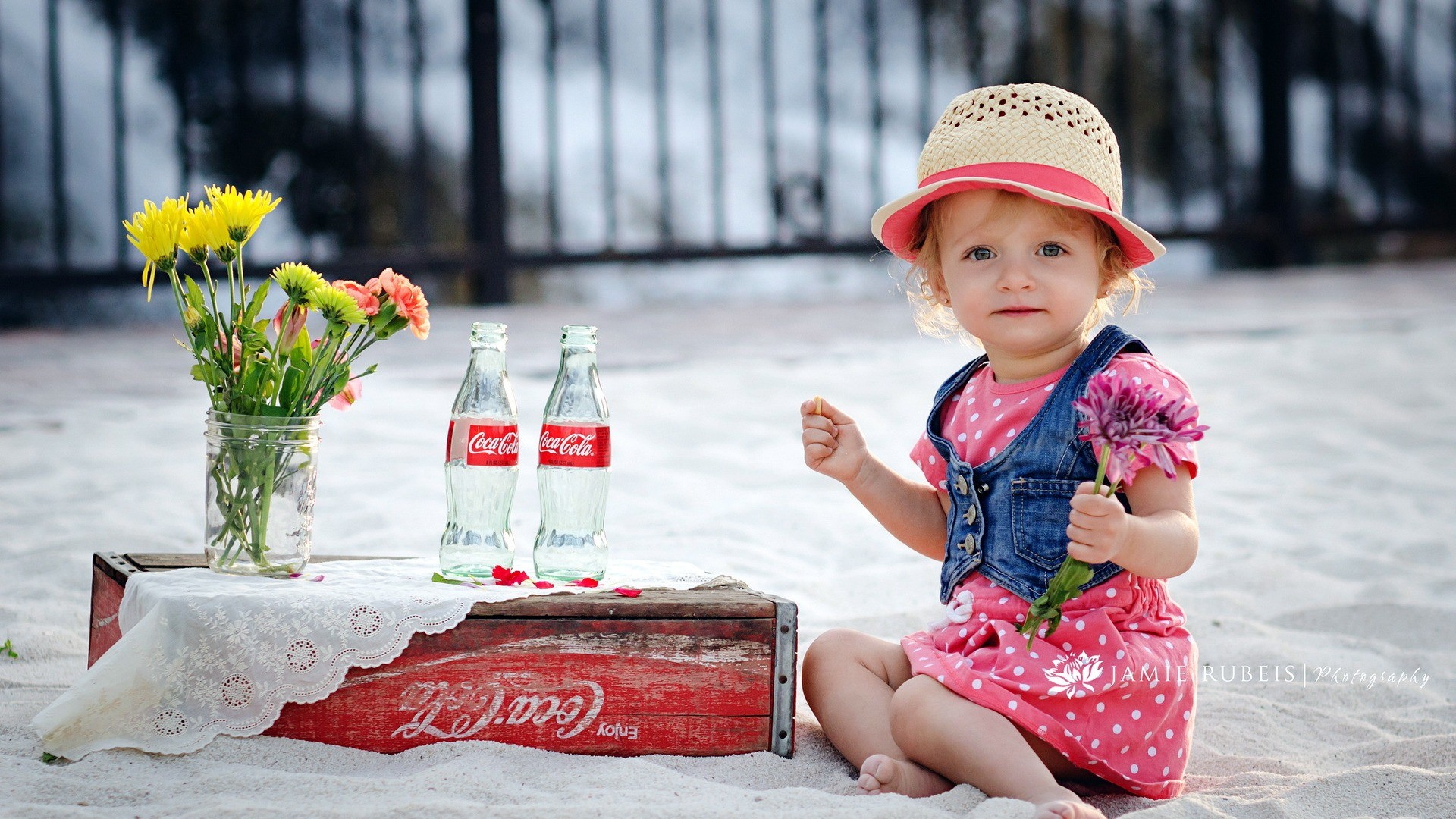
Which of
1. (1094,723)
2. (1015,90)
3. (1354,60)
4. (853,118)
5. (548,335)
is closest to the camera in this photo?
(1094,723)

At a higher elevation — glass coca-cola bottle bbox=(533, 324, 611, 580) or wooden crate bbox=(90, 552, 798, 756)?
glass coca-cola bottle bbox=(533, 324, 611, 580)

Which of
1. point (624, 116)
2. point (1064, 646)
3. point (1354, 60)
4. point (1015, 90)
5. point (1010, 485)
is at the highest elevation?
point (1354, 60)

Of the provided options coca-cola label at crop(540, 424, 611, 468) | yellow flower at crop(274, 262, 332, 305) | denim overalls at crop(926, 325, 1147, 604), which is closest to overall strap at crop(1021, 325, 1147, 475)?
denim overalls at crop(926, 325, 1147, 604)

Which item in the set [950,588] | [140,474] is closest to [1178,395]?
[950,588]

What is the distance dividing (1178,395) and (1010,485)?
0.26 m

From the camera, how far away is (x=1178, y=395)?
5.89 feet

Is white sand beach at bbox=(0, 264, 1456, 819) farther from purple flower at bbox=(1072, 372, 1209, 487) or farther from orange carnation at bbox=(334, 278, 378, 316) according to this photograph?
orange carnation at bbox=(334, 278, 378, 316)

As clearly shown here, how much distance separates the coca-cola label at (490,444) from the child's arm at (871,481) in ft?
1.45

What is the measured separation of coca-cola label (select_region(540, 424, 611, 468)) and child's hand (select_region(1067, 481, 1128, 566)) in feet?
2.20

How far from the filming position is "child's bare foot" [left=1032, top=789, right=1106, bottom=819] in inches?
62.6

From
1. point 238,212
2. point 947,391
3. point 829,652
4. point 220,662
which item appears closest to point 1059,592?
point 829,652

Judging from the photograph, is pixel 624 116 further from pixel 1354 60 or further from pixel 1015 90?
pixel 1015 90

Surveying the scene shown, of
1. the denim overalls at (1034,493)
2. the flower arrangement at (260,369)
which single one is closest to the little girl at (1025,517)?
the denim overalls at (1034,493)

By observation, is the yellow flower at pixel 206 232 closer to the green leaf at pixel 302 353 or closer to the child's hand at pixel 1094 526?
the green leaf at pixel 302 353
